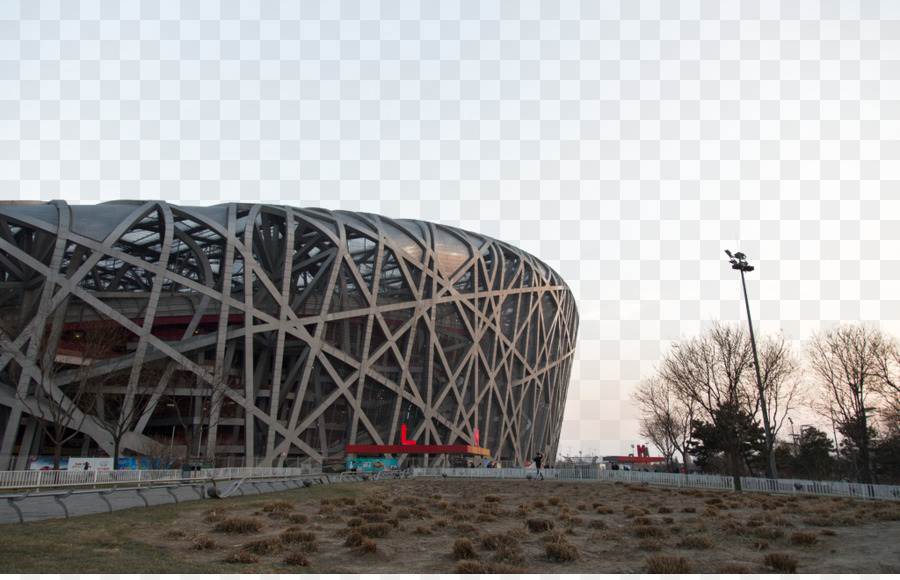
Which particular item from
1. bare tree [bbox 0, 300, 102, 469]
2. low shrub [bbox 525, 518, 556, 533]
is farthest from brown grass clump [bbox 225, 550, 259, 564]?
bare tree [bbox 0, 300, 102, 469]

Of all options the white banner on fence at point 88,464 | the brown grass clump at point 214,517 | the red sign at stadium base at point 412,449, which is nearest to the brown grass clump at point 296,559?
the brown grass clump at point 214,517

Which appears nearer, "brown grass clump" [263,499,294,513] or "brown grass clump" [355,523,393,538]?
"brown grass clump" [355,523,393,538]

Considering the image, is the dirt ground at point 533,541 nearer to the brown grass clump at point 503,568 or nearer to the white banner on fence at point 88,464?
the brown grass clump at point 503,568

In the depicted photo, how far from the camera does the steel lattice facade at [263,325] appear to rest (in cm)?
3962

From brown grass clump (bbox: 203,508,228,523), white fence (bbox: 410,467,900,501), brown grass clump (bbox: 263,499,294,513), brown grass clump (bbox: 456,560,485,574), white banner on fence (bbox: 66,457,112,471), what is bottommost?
white fence (bbox: 410,467,900,501)

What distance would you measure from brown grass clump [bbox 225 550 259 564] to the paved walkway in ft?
19.8

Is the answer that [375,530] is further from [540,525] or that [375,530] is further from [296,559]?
[540,525]

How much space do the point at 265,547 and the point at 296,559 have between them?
1052mm

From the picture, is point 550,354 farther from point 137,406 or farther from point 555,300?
point 137,406

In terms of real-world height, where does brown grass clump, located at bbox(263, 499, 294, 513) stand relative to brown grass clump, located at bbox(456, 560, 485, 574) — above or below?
below

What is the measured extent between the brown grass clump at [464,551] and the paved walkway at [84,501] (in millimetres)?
9388

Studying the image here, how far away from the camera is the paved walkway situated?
12.9 metres

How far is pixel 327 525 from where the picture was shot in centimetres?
1433

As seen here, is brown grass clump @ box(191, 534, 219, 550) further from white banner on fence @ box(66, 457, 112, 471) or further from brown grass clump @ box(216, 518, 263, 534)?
white banner on fence @ box(66, 457, 112, 471)
